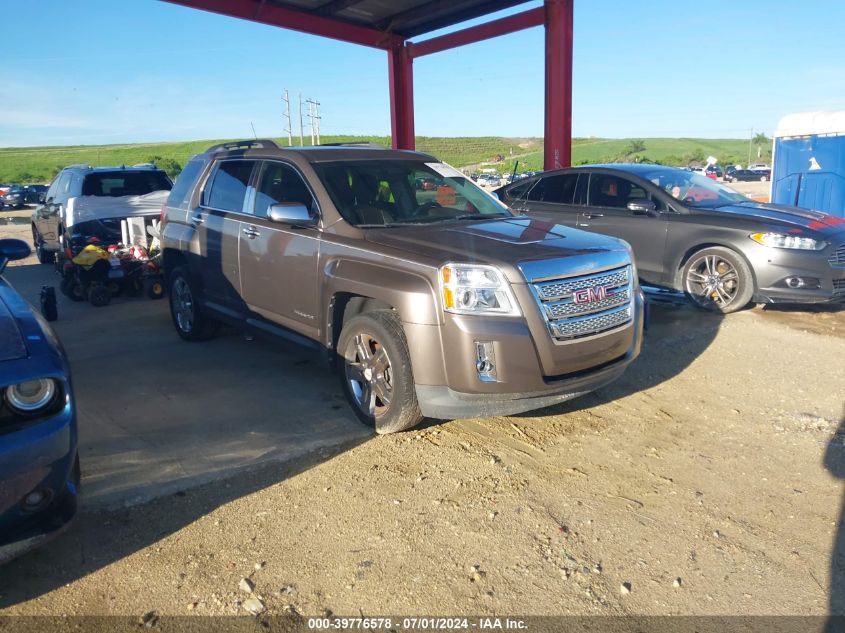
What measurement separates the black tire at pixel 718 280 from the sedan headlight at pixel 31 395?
671 centimetres

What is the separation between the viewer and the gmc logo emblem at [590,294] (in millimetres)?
4016

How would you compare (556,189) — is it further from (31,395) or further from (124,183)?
(31,395)

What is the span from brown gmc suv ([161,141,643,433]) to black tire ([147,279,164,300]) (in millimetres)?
3493

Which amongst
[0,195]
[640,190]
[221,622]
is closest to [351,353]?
[221,622]

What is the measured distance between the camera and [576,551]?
311 cm

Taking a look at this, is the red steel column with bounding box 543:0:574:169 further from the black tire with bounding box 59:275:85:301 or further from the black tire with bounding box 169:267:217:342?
the black tire with bounding box 59:275:85:301

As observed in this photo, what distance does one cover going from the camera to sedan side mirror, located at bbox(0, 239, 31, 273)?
4016 millimetres

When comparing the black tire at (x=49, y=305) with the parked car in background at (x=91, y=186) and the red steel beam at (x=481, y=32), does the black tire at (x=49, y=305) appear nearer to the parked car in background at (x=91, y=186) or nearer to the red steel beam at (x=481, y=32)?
the parked car in background at (x=91, y=186)

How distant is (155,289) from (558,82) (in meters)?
7.30

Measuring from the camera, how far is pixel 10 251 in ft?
13.3

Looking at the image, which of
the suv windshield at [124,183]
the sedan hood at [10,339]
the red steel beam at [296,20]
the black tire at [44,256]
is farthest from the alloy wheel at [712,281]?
the black tire at [44,256]

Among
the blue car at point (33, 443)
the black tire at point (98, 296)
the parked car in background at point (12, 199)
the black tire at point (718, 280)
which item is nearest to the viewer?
the blue car at point (33, 443)

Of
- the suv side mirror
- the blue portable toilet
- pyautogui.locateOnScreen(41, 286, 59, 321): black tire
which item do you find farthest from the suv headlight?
the blue portable toilet

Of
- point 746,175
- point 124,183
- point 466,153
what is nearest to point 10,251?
point 124,183
